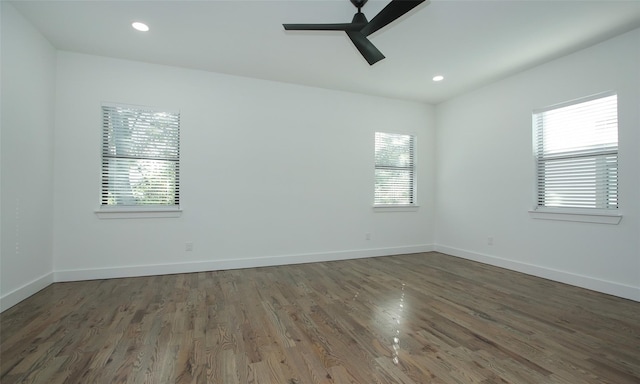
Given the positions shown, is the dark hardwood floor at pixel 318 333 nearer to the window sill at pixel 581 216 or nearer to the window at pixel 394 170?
the window sill at pixel 581 216

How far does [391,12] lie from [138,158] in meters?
3.27

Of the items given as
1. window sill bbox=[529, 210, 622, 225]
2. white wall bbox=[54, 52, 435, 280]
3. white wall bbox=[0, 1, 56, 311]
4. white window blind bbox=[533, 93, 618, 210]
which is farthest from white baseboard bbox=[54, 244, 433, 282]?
white window blind bbox=[533, 93, 618, 210]

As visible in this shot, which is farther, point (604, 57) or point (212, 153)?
point (212, 153)

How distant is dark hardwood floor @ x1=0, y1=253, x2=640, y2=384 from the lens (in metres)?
1.64

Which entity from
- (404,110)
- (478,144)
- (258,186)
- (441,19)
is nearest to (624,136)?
(478,144)

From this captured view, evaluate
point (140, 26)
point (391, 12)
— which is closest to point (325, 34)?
point (391, 12)

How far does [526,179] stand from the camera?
12.6 feet

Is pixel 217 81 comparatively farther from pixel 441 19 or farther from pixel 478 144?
pixel 478 144

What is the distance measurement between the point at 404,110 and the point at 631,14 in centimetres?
281

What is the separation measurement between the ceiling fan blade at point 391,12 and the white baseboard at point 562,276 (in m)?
3.46

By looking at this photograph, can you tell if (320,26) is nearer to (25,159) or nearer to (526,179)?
(25,159)

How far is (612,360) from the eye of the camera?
70.3 inches

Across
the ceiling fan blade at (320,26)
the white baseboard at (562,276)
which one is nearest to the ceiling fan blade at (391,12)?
the ceiling fan blade at (320,26)

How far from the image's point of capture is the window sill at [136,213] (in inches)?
134
